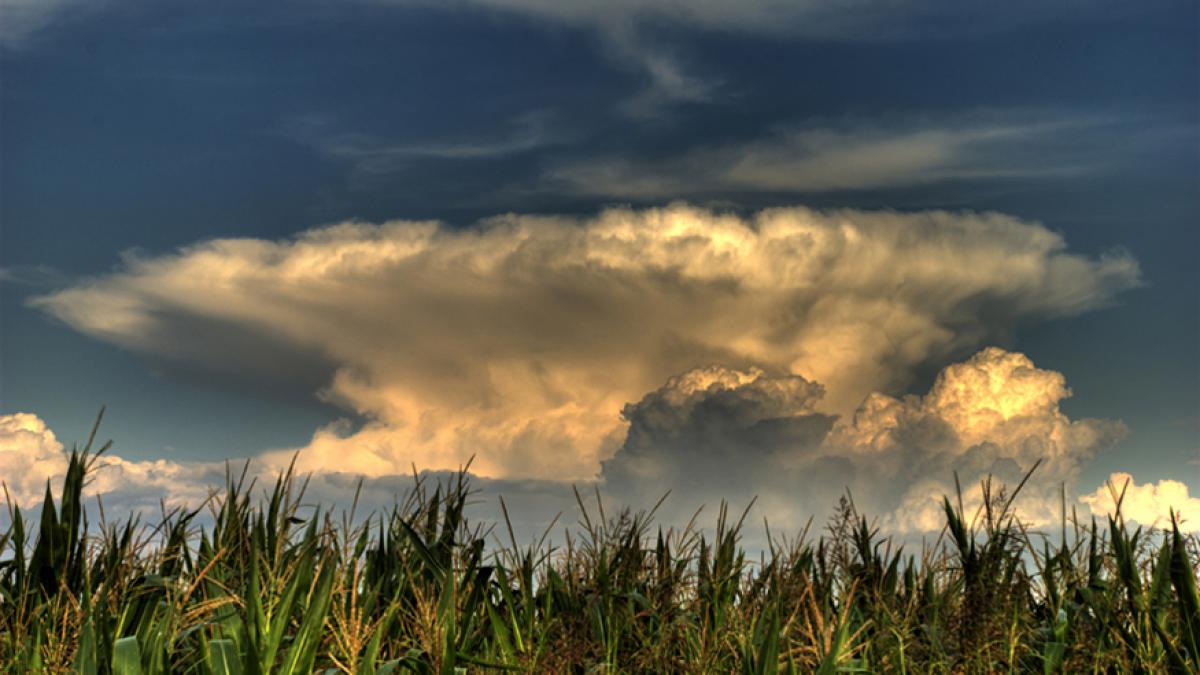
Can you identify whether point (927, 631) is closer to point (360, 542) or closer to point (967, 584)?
point (967, 584)

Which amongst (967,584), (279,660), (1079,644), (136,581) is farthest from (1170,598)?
(136,581)

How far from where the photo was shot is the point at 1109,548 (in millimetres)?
10375

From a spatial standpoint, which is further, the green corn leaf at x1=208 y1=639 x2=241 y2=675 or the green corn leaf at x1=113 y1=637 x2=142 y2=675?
the green corn leaf at x1=113 y1=637 x2=142 y2=675

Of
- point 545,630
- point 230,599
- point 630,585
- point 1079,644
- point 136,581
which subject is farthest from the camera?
point 630,585

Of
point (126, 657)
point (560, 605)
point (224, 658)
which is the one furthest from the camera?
point (560, 605)

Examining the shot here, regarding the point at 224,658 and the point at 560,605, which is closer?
the point at 224,658

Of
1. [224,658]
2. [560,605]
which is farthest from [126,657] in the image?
[560,605]

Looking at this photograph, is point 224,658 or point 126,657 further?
point 126,657

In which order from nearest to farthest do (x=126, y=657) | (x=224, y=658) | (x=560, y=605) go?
(x=224, y=658)
(x=126, y=657)
(x=560, y=605)

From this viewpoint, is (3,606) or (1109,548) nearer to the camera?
(3,606)

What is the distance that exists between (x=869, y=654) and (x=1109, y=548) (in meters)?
2.77

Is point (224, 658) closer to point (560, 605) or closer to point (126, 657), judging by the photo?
point (126, 657)

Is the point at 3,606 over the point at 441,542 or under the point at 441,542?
under

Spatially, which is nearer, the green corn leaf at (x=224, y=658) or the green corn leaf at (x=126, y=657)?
the green corn leaf at (x=224, y=658)
